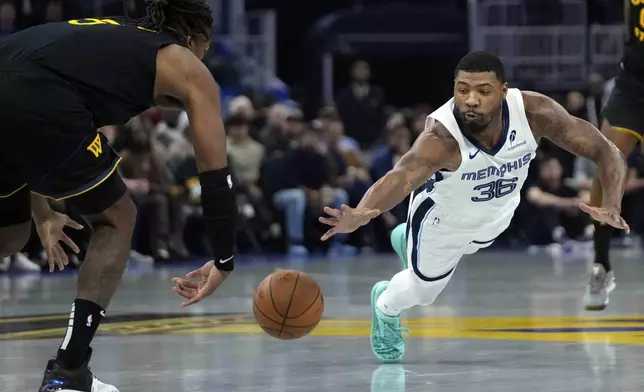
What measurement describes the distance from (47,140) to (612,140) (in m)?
4.64

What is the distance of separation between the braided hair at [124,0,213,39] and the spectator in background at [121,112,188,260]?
8752mm

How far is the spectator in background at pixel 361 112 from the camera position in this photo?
1931 cm

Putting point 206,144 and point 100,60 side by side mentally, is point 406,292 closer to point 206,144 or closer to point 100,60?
point 206,144

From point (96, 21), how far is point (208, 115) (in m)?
0.65

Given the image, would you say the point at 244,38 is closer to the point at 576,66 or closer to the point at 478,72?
the point at 576,66

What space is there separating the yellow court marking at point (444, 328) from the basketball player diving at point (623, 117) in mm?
199

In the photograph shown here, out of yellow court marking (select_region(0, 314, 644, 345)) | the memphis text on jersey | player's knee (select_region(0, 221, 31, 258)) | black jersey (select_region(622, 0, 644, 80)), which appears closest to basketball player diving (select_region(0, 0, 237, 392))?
player's knee (select_region(0, 221, 31, 258))

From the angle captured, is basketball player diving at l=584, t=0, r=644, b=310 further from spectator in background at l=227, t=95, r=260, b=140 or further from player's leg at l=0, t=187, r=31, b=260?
spectator in background at l=227, t=95, r=260, b=140

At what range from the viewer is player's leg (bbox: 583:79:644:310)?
28.5 ft

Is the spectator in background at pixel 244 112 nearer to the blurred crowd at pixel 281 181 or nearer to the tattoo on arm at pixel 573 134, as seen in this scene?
the blurred crowd at pixel 281 181

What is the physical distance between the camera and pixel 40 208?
20.1 ft

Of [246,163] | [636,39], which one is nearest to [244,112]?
[246,163]

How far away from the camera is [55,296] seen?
10.7 metres

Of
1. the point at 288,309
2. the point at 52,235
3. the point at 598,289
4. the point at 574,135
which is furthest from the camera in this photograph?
the point at 598,289
